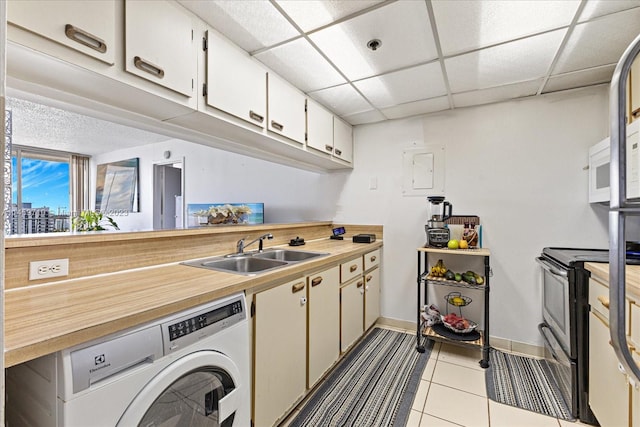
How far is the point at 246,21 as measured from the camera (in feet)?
4.85

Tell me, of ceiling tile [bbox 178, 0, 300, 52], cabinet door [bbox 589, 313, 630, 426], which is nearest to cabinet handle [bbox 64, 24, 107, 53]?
ceiling tile [bbox 178, 0, 300, 52]

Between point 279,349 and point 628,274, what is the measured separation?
174 centimetres

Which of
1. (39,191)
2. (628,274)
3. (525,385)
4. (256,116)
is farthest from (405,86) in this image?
(39,191)

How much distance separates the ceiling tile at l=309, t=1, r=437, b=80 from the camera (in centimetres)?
143

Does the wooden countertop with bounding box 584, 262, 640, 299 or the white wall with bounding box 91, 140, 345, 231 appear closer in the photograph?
the wooden countertop with bounding box 584, 262, 640, 299

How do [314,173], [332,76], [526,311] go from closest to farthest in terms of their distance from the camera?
[332,76], [526,311], [314,173]

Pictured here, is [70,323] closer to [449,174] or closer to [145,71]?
[145,71]

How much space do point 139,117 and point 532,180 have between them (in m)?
2.91

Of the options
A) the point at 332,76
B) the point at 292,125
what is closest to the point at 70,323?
the point at 292,125

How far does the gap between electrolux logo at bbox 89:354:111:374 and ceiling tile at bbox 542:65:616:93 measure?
117 inches

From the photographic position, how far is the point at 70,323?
2.51 feet

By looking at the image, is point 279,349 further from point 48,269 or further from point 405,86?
point 405,86

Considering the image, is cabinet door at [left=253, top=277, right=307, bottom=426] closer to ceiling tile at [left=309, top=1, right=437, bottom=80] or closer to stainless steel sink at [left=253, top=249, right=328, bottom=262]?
stainless steel sink at [left=253, top=249, right=328, bottom=262]

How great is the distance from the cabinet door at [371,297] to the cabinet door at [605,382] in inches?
58.8
